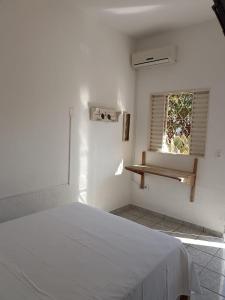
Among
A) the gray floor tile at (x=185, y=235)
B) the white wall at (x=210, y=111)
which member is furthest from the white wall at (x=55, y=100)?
the gray floor tile at (x=185, y=235)

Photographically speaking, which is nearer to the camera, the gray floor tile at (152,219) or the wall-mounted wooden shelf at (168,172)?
the wall-mounted wooden shelf at (168,172)

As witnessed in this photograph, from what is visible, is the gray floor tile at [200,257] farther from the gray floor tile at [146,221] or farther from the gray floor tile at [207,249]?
the gray floor tile at [146,221]

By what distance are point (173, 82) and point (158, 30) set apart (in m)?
0.76

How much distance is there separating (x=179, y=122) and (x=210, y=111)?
0.51 m

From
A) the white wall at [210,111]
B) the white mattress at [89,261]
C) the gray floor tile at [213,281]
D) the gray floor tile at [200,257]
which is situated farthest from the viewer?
the white wall at [210,111]

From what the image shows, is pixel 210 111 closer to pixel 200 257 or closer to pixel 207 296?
pixel 200 257

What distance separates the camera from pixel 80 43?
2869 millimetres

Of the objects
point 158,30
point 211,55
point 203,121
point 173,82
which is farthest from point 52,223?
point 158,30

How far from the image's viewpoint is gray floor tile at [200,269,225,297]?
2062 mm

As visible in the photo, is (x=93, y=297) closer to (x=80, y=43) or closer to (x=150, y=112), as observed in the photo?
(x=80, y=43)

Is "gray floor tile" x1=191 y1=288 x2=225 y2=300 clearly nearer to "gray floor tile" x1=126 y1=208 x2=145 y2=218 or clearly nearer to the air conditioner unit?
"gray floor tile" x1=126 y1=208 x2=145 y2=218

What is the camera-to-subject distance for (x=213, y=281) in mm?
2164

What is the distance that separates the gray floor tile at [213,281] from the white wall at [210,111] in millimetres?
895

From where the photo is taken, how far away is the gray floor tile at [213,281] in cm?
206
